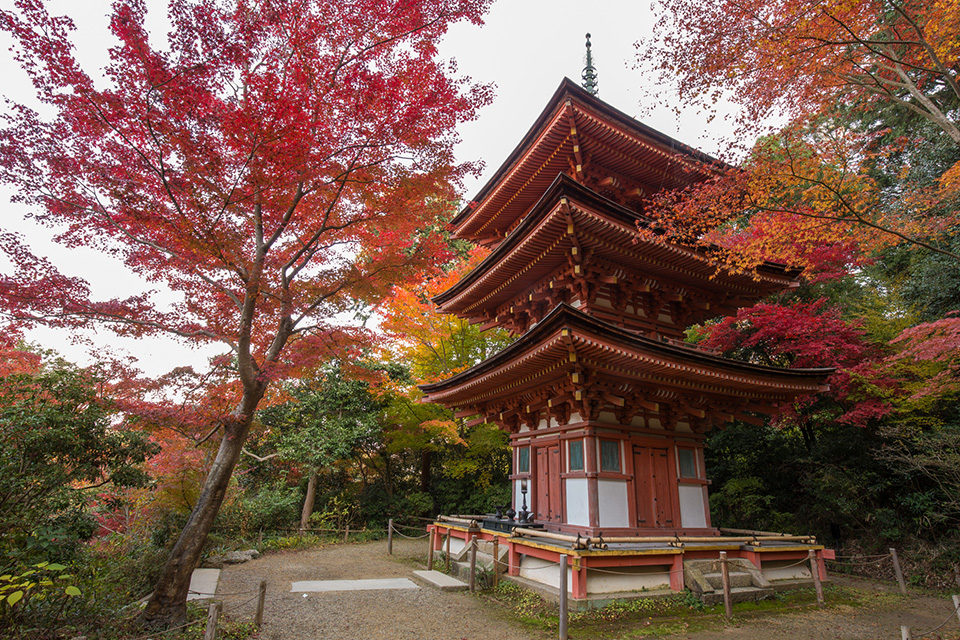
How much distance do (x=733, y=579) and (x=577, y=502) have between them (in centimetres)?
298

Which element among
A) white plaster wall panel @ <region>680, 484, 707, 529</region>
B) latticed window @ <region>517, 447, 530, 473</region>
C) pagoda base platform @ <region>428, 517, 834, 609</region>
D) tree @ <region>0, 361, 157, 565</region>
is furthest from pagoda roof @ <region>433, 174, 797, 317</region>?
tree @ <region>0, 361, 157, 565</region>

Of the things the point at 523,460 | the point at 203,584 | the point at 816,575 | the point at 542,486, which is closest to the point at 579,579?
the point at 542,486

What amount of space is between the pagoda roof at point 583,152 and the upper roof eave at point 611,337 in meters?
4.46

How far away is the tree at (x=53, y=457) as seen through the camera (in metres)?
4.56

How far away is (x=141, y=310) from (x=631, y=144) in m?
10.2

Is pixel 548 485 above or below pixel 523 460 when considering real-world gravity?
below

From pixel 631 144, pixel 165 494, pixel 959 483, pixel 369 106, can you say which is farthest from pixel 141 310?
pixel 959 483

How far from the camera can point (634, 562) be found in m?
7.32

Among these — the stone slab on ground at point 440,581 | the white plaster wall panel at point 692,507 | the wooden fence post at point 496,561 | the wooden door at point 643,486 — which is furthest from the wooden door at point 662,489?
the stone slab on ground at point 440,581

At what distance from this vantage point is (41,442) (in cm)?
488

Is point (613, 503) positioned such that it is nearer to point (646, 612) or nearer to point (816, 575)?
point (646, 612)

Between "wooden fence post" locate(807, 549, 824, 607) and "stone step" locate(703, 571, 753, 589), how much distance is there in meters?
1.36

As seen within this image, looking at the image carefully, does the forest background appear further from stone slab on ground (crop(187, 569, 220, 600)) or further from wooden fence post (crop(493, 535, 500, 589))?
wooden fence post (crop(493, 535, 500, 589))

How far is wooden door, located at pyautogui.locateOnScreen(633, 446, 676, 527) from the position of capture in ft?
29.2
